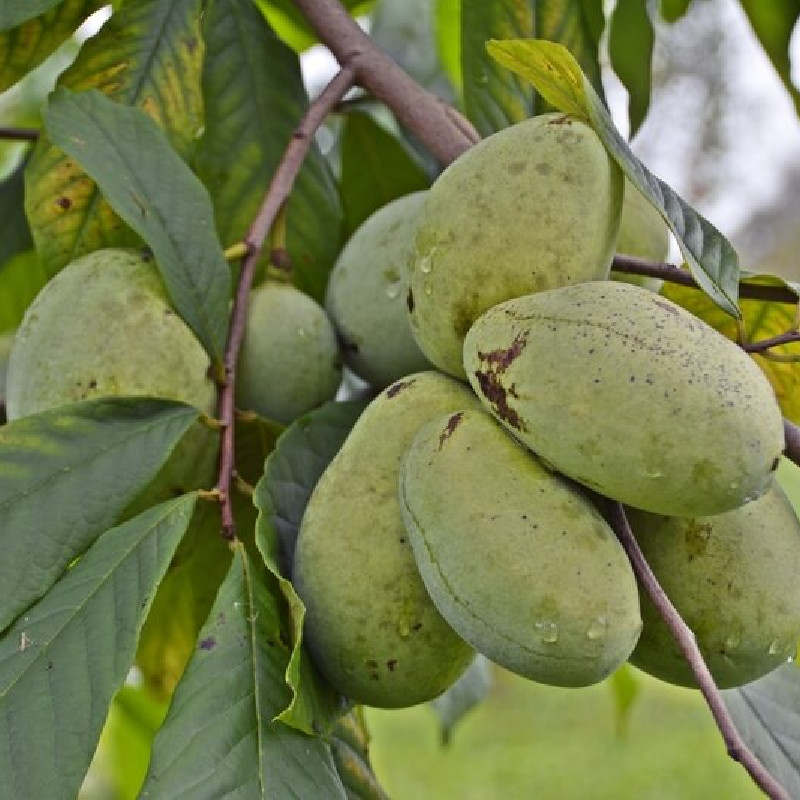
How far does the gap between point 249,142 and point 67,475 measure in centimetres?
45

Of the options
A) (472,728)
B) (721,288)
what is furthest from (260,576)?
(472,728)

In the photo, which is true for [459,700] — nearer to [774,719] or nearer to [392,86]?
[774,719]

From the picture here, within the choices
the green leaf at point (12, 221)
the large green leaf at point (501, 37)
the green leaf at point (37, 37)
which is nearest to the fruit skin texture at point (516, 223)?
the large green leaf at point (501, 37)

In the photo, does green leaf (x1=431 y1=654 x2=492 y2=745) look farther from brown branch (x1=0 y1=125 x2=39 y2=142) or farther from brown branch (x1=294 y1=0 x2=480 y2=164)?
brown branch (x1=0 y1=125 x2=39 y2=142)

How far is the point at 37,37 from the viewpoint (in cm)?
109

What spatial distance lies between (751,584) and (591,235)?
229 mm

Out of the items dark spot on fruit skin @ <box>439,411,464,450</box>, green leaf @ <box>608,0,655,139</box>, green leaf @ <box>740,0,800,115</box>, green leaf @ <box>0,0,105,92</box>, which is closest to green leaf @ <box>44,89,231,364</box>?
green leaf @ <box>0,0,105,92</box>

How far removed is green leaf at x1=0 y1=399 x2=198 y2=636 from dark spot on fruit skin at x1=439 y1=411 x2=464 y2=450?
215 millimetres

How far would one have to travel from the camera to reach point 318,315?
1.04 meters

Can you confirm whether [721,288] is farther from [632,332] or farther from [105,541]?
[105,541]

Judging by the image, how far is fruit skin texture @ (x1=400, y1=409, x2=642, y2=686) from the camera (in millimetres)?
685

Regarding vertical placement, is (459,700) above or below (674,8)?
below

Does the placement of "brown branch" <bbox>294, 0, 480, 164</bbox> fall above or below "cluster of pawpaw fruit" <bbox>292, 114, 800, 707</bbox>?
above

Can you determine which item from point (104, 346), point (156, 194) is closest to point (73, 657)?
point (104, 346)
